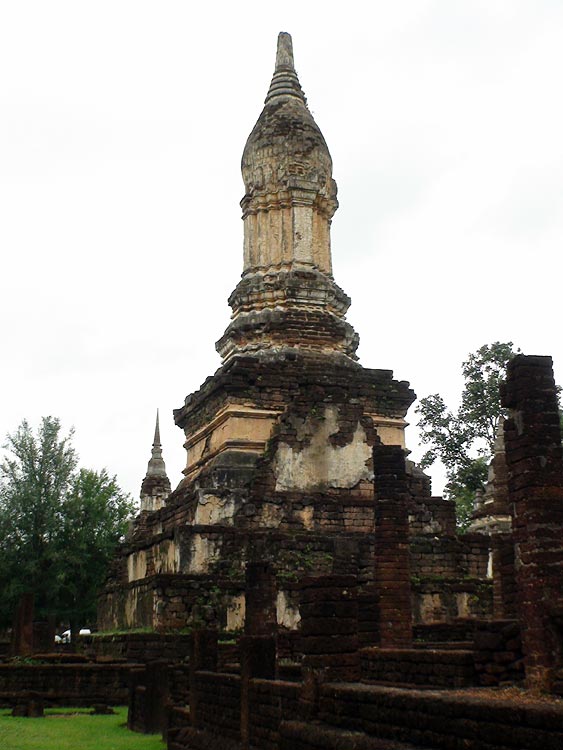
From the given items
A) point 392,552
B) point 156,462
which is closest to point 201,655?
point 392,552

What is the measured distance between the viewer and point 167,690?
13.2 meters

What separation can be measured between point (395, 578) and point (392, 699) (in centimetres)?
597

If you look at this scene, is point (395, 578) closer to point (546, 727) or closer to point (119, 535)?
point (546, 727)

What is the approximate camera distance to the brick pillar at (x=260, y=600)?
13219 millimetres

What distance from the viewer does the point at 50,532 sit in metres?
31.8

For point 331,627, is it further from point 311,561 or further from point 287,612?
point 311,561

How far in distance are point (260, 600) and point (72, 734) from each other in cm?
310

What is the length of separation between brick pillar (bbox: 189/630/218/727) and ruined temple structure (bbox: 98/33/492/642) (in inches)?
66.5

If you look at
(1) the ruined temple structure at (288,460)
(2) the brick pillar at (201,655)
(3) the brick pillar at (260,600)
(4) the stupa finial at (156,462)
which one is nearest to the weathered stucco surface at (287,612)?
(1) the ruined temple structure at (288,460)

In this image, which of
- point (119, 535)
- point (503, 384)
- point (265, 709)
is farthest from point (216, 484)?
point (119, 535)

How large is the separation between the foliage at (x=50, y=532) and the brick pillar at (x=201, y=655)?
64.5ft

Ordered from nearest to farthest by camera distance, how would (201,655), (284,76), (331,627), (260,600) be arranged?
(331,627), (201,655), (260,600), (284,76)

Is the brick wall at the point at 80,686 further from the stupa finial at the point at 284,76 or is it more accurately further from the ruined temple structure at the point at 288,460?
the stupa finial at the point at 284,76

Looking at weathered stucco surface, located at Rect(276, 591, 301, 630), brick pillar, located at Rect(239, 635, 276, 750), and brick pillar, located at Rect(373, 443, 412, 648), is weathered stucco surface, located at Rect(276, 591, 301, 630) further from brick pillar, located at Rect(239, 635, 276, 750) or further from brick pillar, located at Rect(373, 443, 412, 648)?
brick pillar, located at Rect(239, 635, 276, 750)
